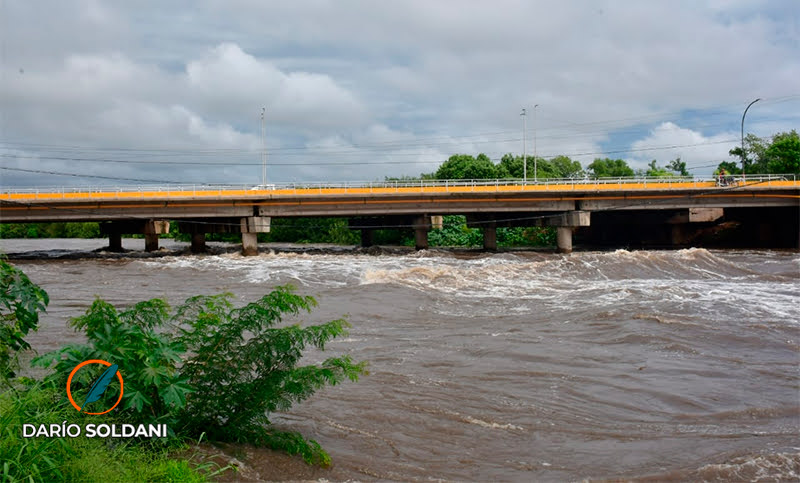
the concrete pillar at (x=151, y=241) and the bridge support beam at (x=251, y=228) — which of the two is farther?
the concrete pillar at (x=151, y=241)

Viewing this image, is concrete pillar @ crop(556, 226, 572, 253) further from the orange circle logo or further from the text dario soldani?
the orange circle logo

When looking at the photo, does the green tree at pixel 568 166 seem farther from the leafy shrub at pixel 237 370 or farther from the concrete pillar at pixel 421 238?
the leafy shrub at pixel 237 370

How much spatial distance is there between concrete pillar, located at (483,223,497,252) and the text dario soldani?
4168 cm

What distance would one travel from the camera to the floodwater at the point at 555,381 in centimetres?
650

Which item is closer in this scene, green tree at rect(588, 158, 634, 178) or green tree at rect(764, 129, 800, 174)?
green tree at rect(764, 129, 800, 174)

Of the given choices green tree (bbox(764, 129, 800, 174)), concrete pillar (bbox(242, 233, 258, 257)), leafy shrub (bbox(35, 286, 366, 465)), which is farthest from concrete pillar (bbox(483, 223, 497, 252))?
leafy shrub (bbox(35, 286, 366, 465))

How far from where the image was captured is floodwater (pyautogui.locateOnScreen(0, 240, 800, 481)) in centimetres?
650

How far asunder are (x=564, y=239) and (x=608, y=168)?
2261 inches

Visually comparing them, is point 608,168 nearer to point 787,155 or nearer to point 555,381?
point 787,155

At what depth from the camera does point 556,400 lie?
28.0 feet

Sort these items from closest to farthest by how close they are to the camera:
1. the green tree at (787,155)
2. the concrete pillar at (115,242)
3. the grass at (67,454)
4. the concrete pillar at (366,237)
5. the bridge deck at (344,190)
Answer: the grass at (67,454)
the bridge deck at (344,190)
the concrete pillar at (115,242)
the concrete pillar at (366,237)
the green tree at (787,155)

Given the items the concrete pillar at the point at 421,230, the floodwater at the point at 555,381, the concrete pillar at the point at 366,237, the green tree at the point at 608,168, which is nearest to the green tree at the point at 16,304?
the floodwater at the point at 555,381

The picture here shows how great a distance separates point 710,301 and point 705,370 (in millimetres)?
8363

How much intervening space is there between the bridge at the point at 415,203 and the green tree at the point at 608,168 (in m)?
45.5
